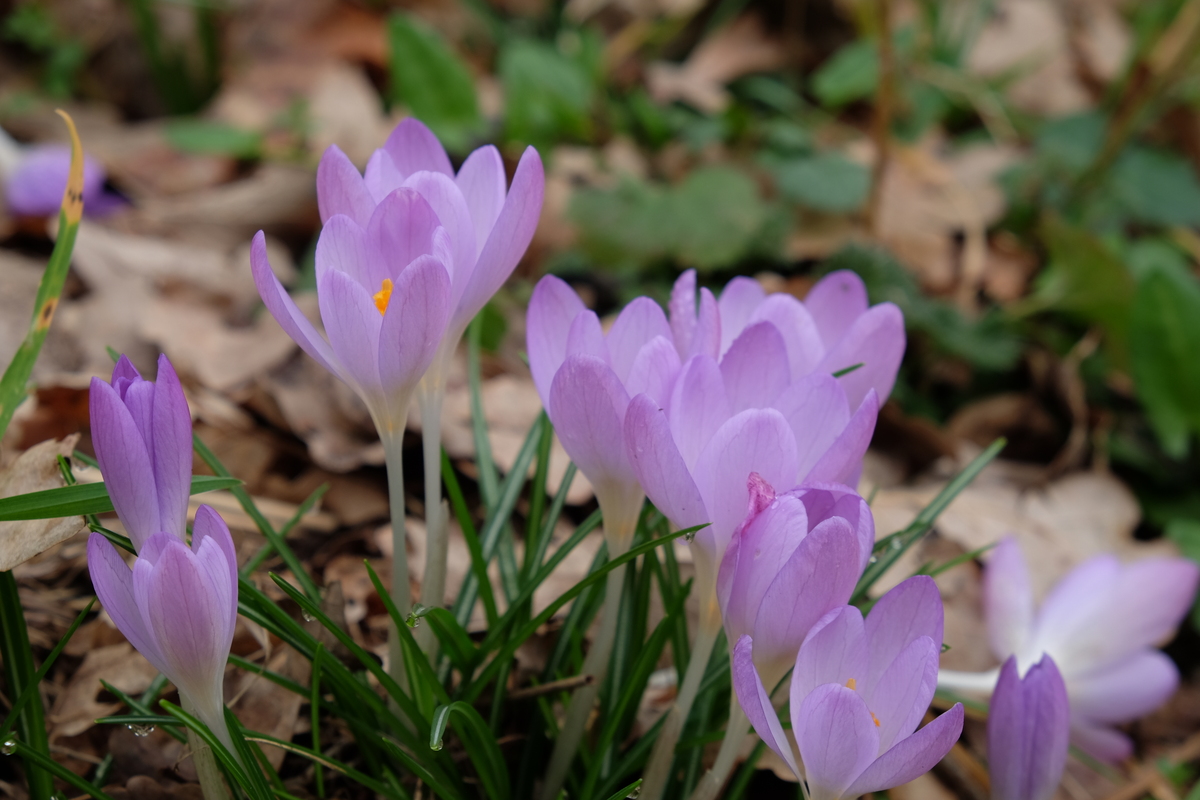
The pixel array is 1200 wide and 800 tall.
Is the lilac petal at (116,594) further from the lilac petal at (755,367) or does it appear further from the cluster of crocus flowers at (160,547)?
the lilac petal at (755,367)

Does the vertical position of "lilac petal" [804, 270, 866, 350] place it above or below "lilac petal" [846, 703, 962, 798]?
above

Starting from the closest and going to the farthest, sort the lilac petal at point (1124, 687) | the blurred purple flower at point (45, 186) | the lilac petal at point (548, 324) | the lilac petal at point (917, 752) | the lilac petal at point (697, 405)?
the lilac petal at point (917, 752) → the lilac petal at point (697, 405) → the lilac petal at point (548, 324) → the lilac petal at point (1124, 687) → the blurred purple flower at point (45, 186)

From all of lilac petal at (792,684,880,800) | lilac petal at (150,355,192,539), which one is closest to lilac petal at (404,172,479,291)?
lilac petal at (150,355,192,539)

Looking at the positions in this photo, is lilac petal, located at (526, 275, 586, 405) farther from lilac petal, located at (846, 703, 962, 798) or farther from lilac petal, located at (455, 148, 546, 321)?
lilac petal, located at (846, 703, 962, 798)

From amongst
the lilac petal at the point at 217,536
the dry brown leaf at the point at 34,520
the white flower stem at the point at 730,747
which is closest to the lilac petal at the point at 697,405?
the white flower stem at the point at 730,747

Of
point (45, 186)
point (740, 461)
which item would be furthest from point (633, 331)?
point (45, 186)

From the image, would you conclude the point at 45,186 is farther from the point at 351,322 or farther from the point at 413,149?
the point at 351,322

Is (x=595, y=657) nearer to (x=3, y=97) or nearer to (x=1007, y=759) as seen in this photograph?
(x=1007, y=759)
